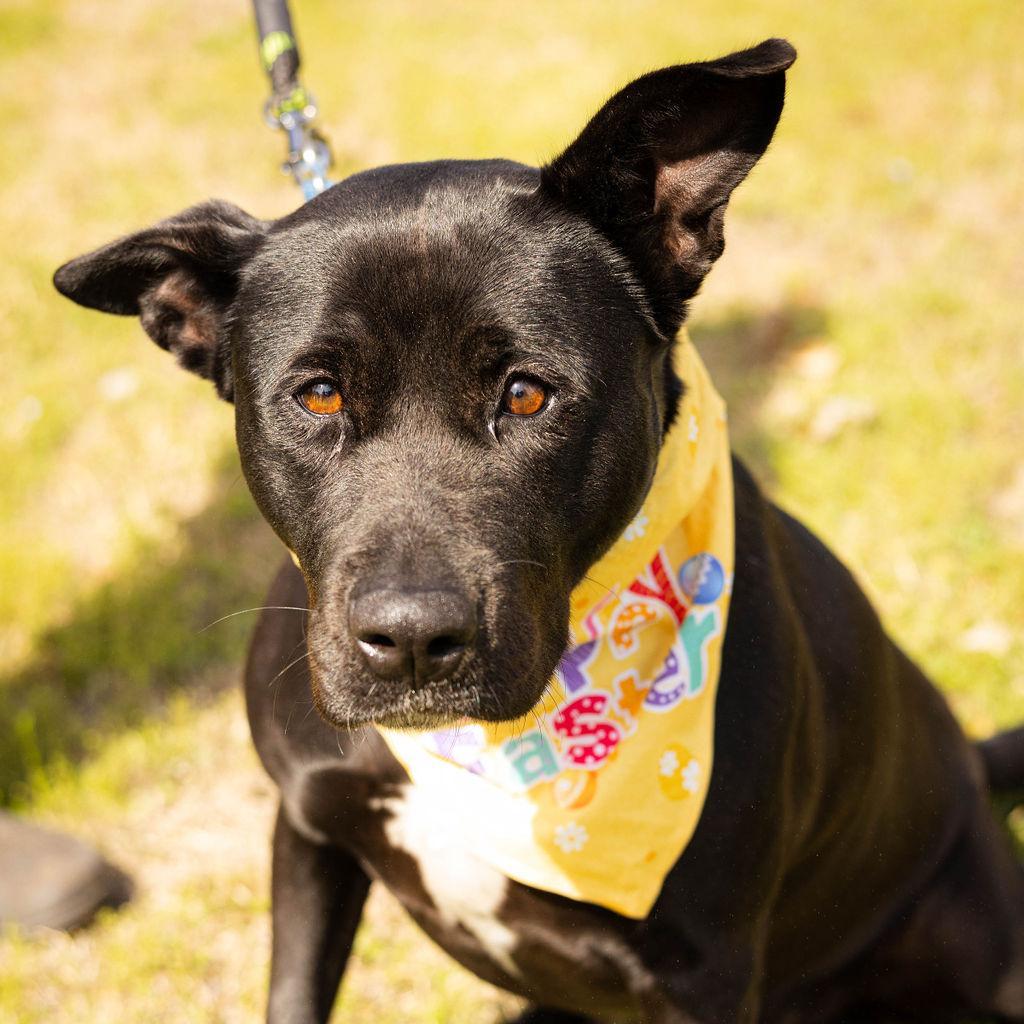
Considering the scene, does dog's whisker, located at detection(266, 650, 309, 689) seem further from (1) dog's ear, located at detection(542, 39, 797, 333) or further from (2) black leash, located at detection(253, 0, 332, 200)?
(2) black leash, located at detection(253, 0, 332, 200)

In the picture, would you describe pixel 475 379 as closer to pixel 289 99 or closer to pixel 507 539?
pixel 507 539

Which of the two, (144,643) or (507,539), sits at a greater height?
(507,539)

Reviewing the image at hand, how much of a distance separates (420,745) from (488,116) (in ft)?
20.0

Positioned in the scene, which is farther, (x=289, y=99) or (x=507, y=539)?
(x=289, y=99)

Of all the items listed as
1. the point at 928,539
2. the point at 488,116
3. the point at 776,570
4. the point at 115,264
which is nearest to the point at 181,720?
the point at 115,264

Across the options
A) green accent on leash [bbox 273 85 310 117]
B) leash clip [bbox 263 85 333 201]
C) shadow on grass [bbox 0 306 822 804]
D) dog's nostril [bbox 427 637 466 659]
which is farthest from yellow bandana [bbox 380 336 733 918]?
shadow on grass [bbox 0 306 822 804]

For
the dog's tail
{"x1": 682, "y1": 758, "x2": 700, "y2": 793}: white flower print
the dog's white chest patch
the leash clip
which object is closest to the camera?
{"x1": 682, "y1": 758, "x2": 700, "y2": 793}: white flower print

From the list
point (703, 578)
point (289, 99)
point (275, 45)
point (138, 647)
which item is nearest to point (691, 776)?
point (703, 578)

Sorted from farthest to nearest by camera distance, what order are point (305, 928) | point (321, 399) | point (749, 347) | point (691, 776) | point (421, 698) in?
1. point (749, 347)
2. point (305, 928)
3. point (691, 776)
4. point (321, 399)
5. point (421, 698)

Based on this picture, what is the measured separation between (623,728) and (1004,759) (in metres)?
1.43

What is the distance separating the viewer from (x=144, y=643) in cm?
413

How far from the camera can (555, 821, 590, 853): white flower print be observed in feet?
7.80

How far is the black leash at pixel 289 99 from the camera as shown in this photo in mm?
3082

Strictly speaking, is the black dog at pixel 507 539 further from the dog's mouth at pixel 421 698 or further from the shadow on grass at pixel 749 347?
the shadow on grass at pixel 749 347
